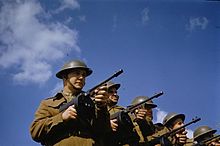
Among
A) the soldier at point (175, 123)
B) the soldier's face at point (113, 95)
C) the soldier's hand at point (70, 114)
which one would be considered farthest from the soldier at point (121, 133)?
the soldier at point (175, 123)

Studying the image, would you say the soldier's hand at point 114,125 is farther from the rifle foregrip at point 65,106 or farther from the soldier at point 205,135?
the soldier at point 205,135

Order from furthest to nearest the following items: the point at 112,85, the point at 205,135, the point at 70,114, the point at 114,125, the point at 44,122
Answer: the point at 205,135
the point at 112,85
the point at 114,125
the point at 44,122
the point at 70,114

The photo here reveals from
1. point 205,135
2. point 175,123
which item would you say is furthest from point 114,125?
point 205,135

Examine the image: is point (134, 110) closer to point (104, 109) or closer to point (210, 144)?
point (104, 109)

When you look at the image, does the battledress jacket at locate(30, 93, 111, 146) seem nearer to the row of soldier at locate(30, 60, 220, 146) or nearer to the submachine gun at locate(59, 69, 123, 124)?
the row of soldier at locate(30, 60, 220, 146)

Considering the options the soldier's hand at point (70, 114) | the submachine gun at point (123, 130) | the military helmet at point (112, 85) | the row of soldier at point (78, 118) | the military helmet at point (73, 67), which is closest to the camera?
the soldier's hand at point (70, 114)

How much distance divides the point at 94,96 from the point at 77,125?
1.63 ft

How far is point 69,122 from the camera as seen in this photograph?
547 cm

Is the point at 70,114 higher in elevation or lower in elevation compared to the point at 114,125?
lower

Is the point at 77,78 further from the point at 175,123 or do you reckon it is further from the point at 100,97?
the point at 175,123

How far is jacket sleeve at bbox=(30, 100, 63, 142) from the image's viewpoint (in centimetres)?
545

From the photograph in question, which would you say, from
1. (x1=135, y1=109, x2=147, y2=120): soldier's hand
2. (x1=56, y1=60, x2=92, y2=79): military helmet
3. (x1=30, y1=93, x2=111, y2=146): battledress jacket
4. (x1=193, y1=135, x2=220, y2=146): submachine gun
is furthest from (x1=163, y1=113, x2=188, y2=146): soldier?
(x1=30, y1=93, x2=111, y2=146): battledress jacket

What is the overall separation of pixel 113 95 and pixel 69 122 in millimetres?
3298

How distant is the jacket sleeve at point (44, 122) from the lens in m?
5.45
